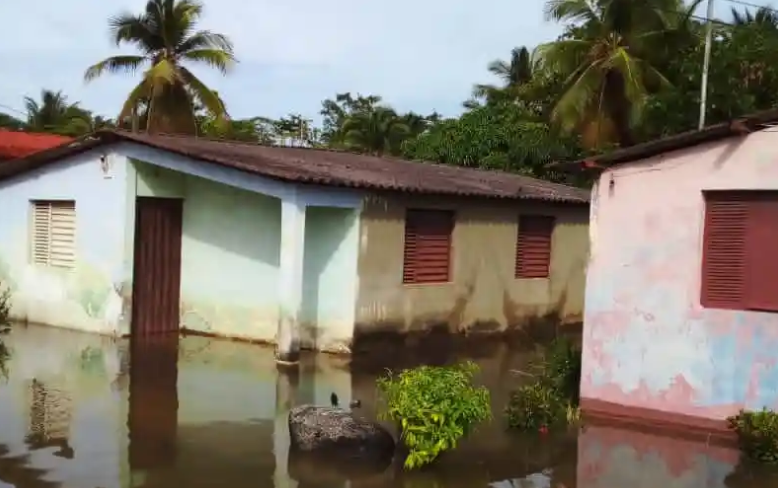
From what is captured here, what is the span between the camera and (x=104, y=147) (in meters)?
15.6

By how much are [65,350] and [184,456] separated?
671 cm

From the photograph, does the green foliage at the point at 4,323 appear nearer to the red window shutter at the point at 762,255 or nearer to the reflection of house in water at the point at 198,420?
the reflection of house in water at the point at 198,420

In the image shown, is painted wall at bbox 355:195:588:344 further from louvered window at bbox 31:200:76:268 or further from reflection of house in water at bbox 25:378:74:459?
louvered window at bbox 31:200:76:268

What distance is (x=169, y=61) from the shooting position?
29.4 metres

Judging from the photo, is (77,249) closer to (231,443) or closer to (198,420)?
(198,420)

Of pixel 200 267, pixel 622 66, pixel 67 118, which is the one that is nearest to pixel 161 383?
pixel 200 267

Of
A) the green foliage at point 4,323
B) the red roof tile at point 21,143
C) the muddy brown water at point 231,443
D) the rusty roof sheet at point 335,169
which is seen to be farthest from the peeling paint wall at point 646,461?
the red roof tile at point 21,143

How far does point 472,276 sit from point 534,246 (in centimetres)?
230

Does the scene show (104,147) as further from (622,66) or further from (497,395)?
(622,66)

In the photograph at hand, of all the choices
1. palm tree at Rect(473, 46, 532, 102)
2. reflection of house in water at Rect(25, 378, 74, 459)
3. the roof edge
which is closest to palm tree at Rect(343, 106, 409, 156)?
palm tree at Rect(473, 46, 532, 102)

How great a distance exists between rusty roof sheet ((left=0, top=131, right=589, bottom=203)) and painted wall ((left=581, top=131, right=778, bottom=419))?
4882mm

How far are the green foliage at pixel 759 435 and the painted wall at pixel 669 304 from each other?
1.17 ft

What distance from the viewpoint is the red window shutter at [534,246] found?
18.5m

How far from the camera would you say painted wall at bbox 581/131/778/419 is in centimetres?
948
